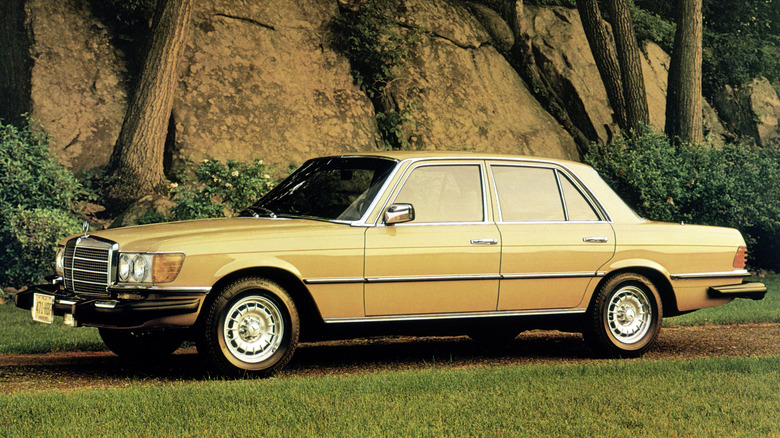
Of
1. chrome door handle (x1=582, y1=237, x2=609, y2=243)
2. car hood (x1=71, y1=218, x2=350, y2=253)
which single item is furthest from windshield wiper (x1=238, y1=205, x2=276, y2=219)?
chrome door handle (x1=582, y1=237, x2=609, y2=243)

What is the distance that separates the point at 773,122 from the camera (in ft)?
A: 79.9

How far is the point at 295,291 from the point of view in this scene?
24.4 ft

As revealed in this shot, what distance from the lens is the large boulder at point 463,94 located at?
61.8 feet

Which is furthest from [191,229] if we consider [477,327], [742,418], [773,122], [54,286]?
[773,122]

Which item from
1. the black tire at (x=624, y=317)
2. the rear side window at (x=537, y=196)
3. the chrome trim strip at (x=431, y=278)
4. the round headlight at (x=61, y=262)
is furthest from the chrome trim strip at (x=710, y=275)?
the round headlight at (x=61, y=262)

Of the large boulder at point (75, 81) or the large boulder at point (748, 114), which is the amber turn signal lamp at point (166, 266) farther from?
the large boulder at point (748, 114)

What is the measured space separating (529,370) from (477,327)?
0.67m

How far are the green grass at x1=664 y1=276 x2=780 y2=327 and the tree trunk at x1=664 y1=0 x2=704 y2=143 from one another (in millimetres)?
6030

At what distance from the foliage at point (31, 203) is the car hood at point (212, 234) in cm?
659

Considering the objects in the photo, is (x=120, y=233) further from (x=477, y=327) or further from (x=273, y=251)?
(x=477, y=327)

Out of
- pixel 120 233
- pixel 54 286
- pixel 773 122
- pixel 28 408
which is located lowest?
pixel 28 408

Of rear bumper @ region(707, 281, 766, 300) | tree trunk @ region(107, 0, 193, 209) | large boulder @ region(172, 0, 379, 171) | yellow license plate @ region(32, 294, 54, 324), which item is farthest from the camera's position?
large boulder @ region(172, 0, 379, 171)

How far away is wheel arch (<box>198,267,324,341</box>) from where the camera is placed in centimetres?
714

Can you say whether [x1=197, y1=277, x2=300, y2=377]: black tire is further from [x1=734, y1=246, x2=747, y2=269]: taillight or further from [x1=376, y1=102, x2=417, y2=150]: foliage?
[x1=376, y1=102, x2=417, y2=150]: foliage
